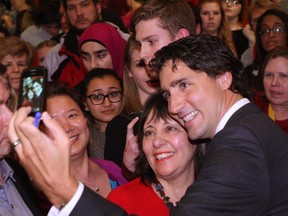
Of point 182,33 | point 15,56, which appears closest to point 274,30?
point 15,56

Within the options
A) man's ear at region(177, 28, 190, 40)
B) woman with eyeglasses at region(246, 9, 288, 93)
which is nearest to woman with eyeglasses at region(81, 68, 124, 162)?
man's ear at region(177, 28, 190, 40)

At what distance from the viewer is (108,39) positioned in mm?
4488

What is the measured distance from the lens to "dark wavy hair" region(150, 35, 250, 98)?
6.93ft

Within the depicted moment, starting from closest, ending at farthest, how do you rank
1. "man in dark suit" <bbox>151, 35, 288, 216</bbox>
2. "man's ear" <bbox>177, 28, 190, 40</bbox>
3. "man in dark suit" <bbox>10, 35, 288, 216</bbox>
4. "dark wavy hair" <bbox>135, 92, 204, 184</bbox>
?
"man in dark suit" <bbox>10, 35, 288, 216</bbox> → "man in dark suit" <bbox>151, 35, 288, 216</bbox> → "dark wavy hair" <bbox>135, 92, 204, 184</bbox> → "man's ear" <bbox>177, 28, 190, 40</bbox>

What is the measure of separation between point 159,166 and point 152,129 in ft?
0.58

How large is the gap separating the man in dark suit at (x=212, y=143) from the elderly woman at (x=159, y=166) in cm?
30

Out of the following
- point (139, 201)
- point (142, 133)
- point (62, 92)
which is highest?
point (62, 92)

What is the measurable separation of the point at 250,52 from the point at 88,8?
5.55ft

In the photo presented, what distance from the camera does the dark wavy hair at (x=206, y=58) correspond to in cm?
211

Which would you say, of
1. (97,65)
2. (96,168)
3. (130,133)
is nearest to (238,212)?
(130,133)

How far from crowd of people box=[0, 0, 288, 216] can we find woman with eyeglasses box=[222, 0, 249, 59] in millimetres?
1123

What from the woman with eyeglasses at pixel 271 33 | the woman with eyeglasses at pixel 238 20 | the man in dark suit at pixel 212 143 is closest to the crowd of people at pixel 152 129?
the man in dark suit at pixel 212 143

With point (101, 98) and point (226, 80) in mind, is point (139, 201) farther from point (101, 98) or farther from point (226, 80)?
point (101, 98)

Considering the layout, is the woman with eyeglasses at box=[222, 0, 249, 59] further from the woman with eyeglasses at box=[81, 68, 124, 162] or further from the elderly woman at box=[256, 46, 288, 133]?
the woman with eyeglasses at box=[81, 68, 124, 162]
